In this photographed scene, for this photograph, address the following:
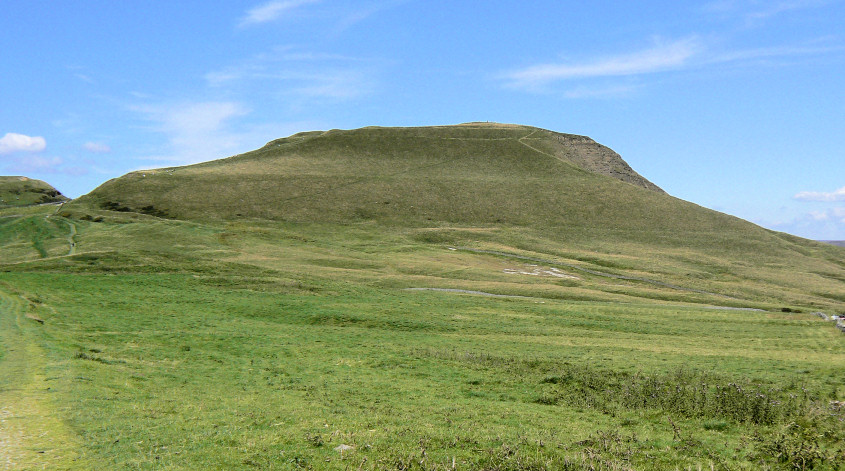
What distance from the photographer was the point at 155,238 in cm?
9612

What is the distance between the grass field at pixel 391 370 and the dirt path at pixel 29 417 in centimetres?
9

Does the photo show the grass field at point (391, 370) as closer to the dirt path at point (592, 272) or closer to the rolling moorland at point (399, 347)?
the rolling moorland at point (399, 347)

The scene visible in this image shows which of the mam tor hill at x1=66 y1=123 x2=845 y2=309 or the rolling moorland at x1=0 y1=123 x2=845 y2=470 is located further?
the mam tor hill at x1=66 y1=123 x2=845 y2=309

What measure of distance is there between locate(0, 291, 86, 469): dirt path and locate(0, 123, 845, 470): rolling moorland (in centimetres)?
9

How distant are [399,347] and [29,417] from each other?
22934 mm

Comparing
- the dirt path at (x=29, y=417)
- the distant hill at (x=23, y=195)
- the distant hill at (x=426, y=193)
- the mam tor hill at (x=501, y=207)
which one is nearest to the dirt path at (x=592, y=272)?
the mam tor hill at (x=501, y=207)

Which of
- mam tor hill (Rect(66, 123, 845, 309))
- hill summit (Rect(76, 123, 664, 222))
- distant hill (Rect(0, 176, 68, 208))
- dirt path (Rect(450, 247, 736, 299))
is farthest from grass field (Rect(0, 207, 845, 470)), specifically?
distant hill (Rect(0, 176, 68, 208))

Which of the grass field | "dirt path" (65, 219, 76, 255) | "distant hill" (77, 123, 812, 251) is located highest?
"distant hill" (77, 123, 812, 251)

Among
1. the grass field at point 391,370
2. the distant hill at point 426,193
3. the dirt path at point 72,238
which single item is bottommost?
the grass field at point 391,370

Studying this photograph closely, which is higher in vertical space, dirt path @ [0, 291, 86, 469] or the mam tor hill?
the mam tor hill

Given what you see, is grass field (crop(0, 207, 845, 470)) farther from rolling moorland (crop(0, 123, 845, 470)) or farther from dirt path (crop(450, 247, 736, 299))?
dirt path (crop(450, 247, 736, 299))

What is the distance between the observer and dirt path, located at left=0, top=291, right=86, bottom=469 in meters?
13.9

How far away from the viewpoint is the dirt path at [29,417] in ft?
45.6

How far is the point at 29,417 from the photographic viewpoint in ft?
56.3
